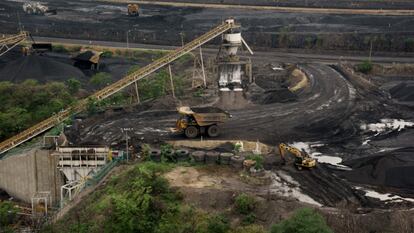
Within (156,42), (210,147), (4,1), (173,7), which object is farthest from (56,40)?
(210,147)

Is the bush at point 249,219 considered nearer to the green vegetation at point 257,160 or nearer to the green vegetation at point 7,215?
the green vegetation at point 257,160

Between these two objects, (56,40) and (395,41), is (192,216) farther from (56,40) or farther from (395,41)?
(56,40)

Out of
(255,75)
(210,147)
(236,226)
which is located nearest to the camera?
(236,226)

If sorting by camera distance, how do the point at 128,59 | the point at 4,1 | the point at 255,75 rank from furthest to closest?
1. the point at 4,1
2. the point at 128,59
3. the point at 255,75

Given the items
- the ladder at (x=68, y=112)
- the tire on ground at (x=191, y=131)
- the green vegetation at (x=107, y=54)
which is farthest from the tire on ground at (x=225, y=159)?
the green vegetation at (x=107, y=54)

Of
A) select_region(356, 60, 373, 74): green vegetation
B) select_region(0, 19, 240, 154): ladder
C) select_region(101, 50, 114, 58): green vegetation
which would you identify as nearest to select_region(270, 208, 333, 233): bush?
select_region(0, 19, 240, 154): ladder

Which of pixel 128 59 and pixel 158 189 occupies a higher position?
pixel 128 59
